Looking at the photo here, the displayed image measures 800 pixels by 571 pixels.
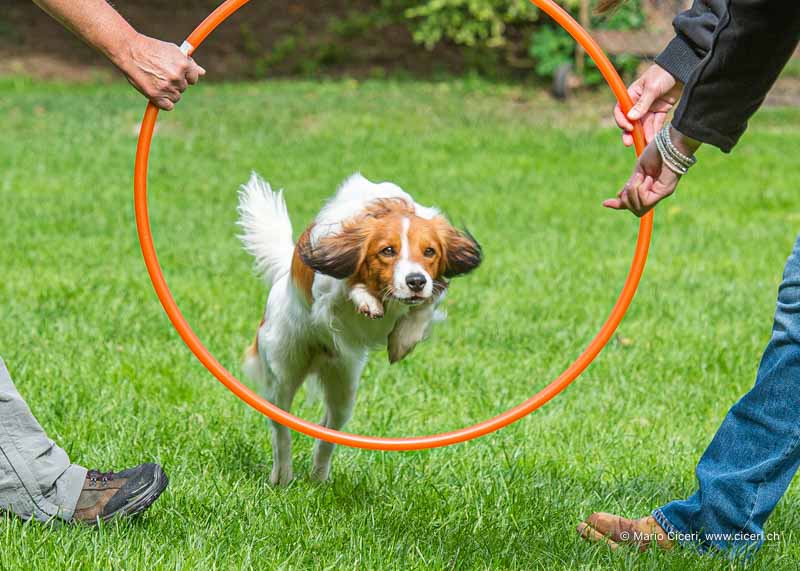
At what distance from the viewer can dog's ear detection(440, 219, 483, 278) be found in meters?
3.32

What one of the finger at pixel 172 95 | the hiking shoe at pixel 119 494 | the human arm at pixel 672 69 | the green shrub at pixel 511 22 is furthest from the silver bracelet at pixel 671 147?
the green shrub at pixel 511 22

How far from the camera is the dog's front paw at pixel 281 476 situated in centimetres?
393

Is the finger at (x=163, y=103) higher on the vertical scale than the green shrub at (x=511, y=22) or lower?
lower

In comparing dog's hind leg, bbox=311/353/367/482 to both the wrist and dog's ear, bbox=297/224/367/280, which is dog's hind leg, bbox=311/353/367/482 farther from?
the wrist

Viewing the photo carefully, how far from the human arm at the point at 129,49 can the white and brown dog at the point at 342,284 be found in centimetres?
65

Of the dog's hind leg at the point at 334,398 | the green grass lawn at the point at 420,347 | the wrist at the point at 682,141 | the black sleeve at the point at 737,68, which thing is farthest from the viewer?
the dog's hind leg at the point at 334,398

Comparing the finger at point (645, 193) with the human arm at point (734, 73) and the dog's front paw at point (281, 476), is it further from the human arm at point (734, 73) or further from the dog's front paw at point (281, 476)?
the dog's front paw at point (281, 476)

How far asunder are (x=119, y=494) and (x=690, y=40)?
210 centimetres

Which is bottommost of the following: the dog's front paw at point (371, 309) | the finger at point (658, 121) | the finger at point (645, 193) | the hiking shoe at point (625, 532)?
the hiking shoe at point (625, 532)

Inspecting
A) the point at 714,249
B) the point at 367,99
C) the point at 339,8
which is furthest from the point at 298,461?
the point at 339,8

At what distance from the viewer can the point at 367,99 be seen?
44.7 feet

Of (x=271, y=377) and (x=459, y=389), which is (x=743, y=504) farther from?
(x=459, y=389)

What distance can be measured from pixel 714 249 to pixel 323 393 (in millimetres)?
4659

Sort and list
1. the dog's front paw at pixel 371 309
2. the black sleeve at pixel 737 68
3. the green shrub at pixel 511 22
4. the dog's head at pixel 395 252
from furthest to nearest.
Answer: the green shrub at pixel 511 22, the dog's front paw at pixel 371 309, the dog's head at pixel 395 252, the black sleeve at pixel 737 68
